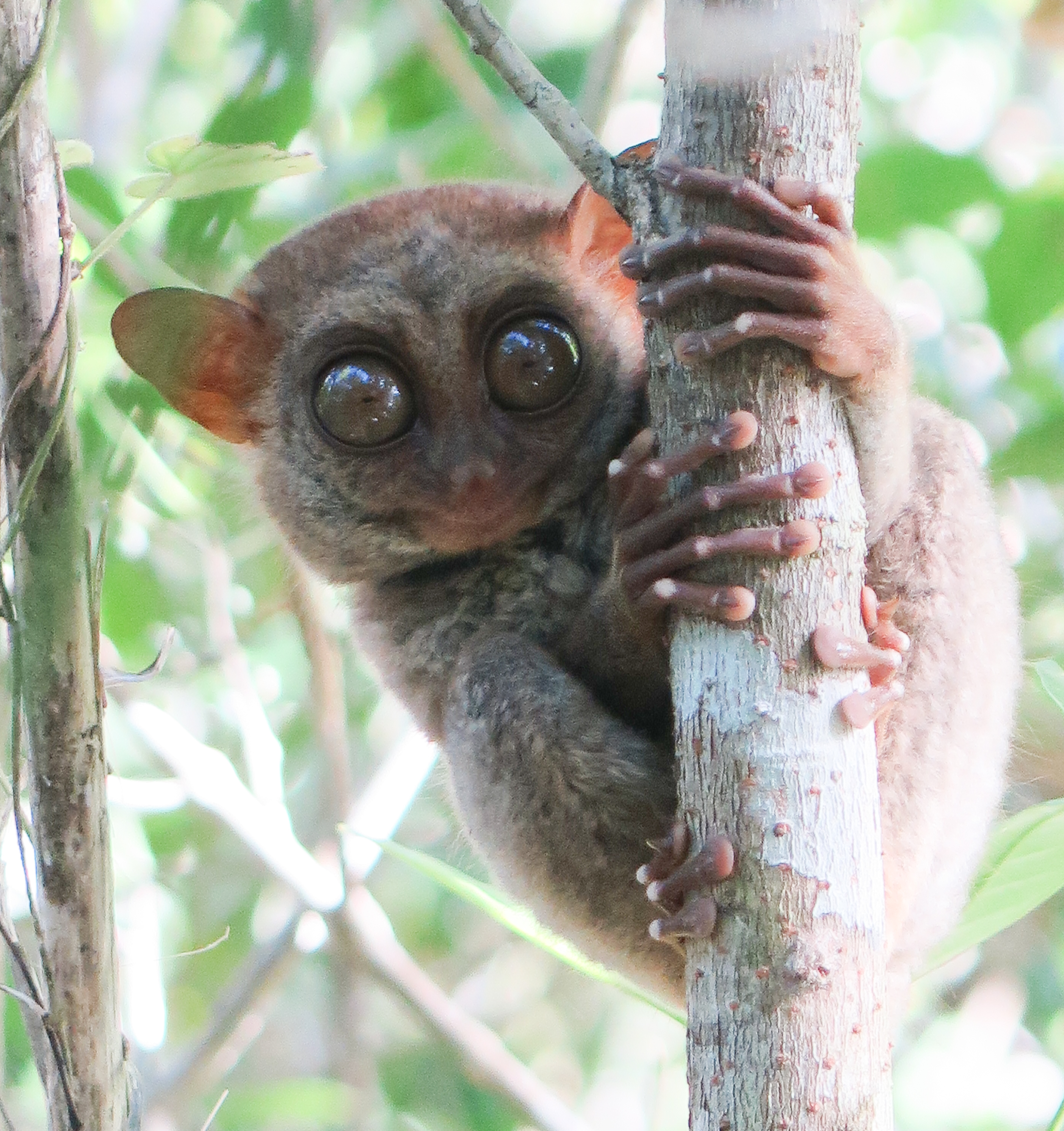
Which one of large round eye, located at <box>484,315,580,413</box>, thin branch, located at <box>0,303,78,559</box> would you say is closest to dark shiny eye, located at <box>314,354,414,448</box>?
large round eye, located at <box>484,315,580,413</box>

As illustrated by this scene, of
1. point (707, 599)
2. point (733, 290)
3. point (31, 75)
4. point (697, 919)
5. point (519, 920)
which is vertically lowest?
point (519, 920)

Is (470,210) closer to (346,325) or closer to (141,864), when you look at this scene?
(346,325)

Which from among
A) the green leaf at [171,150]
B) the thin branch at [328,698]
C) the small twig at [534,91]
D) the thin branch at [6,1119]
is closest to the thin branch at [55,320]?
the green leaf at [171,150]

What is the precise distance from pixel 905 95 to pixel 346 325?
11.7 feet

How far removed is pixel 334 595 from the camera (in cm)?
346

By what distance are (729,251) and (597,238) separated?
1.07m

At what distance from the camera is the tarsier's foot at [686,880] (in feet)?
5.57

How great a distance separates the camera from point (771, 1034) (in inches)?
64.5

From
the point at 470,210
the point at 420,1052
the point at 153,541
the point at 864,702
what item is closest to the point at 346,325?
the point at 470,210

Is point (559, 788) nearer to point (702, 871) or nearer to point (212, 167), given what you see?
point (702, 871)

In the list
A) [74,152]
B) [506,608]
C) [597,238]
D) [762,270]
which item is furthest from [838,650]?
[74,152]

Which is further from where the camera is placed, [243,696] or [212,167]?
[243,696]

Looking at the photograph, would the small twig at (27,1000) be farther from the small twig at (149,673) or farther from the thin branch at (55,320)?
the thin branch at (55,320)

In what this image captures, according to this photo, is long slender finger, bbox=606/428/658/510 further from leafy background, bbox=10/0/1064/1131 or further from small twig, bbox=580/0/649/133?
small twig, bbox=580/0/649/133
